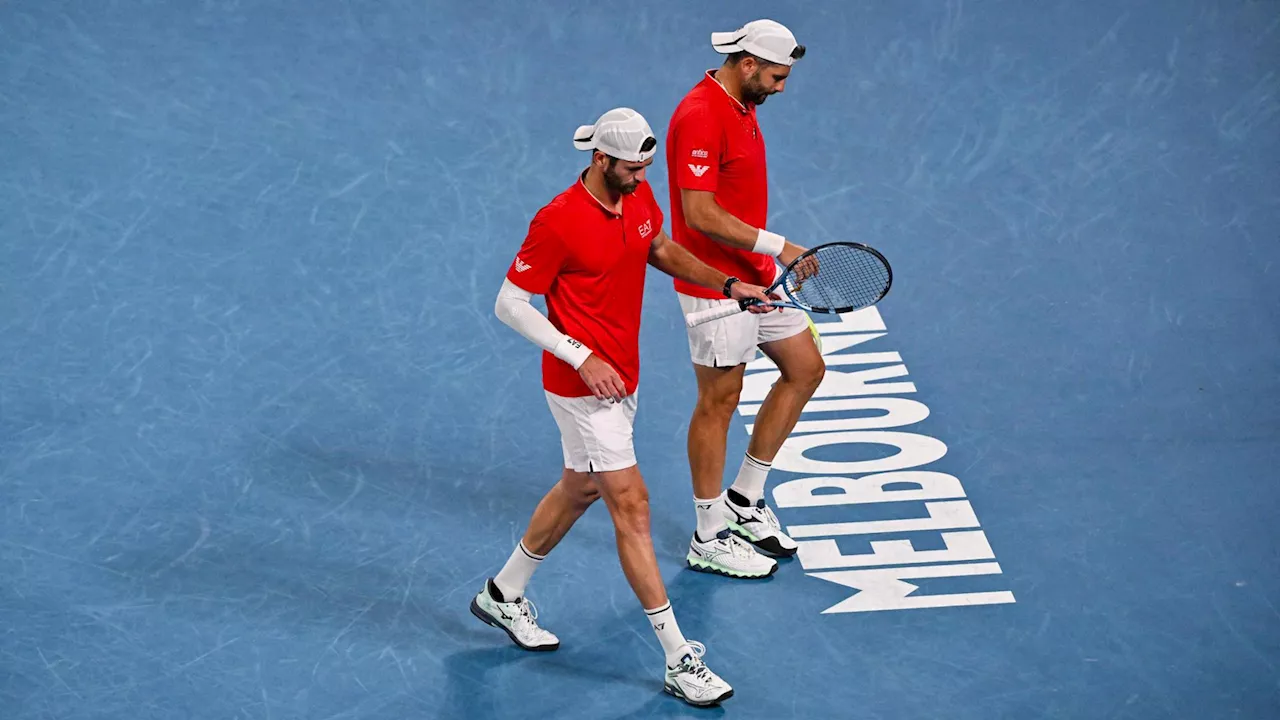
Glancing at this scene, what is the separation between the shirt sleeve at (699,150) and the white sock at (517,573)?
156 cm

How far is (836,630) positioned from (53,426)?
3778mm

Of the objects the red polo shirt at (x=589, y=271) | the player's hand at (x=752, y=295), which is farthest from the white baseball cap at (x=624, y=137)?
the player's hand at (x=752, y=295)

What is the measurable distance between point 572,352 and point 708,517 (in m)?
1.41

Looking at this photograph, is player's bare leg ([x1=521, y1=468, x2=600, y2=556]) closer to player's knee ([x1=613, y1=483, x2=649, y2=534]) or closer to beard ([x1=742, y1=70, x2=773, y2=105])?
player's knee ([x1=613, y1=483, x2=649, y2=534])

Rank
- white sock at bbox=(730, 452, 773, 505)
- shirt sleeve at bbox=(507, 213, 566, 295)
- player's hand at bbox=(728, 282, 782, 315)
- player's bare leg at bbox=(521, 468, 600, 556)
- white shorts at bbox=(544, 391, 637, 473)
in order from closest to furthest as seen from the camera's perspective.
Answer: shirt sleeve at bbox=(507, 213, 566, 295), white shorts at bbox=(544, 391, 637, 473), player's bare leg at bbox=(521, 468, 600, 556), player's hand at bbox=(728, 282, 782, 315), white sock at bbox=(730, 452, 773, 505)

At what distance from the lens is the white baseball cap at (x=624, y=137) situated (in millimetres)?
5043

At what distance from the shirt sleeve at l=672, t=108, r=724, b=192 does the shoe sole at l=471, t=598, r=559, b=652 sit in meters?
1.85

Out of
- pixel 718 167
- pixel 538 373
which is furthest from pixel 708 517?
pixel 538 373

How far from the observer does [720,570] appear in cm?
631

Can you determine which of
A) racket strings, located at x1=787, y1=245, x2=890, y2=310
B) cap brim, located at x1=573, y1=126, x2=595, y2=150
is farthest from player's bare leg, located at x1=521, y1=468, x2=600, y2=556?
cap brim, located at x1=573, y1=126, x2=595, y2=150

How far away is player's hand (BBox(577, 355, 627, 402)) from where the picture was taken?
17.1 ft

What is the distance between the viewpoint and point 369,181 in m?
8.99

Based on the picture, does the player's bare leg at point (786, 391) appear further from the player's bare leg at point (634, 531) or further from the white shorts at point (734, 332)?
the player's bare leg at point (634, 531)

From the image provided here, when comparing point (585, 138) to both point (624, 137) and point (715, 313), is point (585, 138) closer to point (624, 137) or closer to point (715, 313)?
point (624, 137)
